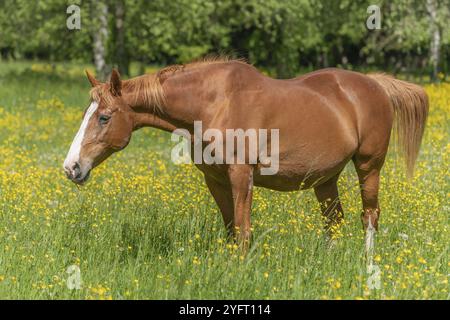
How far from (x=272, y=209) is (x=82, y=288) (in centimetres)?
265

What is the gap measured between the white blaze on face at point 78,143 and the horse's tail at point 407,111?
310cm

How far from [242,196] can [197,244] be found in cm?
60

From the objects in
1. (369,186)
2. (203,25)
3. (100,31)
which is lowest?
(369,186)

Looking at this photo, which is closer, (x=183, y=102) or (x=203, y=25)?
(x=183, y=102)

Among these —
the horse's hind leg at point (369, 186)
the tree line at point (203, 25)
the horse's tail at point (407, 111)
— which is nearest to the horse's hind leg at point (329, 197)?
the horse's hind leg at point (369, 186)

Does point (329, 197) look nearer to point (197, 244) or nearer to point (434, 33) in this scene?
point (197, 244)

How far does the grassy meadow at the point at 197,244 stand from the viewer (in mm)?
5262

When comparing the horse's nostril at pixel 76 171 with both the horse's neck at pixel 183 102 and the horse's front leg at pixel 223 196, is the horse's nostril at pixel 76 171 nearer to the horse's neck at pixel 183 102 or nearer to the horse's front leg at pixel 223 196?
the horse's neck at pixel 183 102

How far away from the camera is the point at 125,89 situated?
6.09 meters

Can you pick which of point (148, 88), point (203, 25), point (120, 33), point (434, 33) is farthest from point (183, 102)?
point (203, 25)

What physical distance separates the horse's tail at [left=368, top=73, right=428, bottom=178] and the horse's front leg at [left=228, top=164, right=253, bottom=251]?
2.18 meters

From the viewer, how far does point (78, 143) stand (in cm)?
590

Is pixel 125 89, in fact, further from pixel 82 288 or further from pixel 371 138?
pixel 371 138

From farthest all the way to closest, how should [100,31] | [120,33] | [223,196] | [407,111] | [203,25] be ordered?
[203,25]
[120,33]
[100,31]
[407,111]
[223,196]
